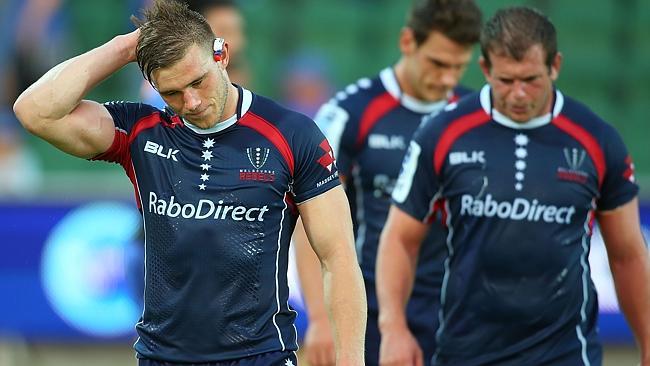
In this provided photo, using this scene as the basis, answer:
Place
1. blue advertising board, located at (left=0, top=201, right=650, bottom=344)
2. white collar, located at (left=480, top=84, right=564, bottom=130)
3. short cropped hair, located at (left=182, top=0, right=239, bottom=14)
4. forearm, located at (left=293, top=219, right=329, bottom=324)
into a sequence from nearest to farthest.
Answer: white collar, located at (left=480, top=84, right=564, bottom=130) < forearm, located at (left=293, top=219, right=329, bottom=324) < short cropped hair, located at (left=182, top=0, right=239, bottom=14) < blue advertising board, located at (left=0, top=201, right=650, bottom=344)

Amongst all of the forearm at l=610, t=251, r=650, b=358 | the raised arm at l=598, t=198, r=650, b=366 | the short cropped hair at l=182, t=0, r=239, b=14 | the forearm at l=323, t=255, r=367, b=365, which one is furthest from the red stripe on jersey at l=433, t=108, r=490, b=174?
the short cropped hair at l=182, t=0, r=239, b=14

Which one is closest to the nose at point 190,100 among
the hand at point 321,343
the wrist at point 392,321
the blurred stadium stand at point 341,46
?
the wrist at point 392,321

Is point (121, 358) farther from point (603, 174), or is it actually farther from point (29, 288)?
point (603, 174)

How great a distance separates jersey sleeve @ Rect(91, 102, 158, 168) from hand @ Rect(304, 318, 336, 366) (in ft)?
6.59

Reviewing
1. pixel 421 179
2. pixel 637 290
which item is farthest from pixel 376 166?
pixel 637 290

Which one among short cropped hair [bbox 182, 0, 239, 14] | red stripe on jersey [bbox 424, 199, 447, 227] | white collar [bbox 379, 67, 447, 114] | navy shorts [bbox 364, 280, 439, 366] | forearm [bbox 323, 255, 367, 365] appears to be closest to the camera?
forearm [bbox 323, 255, 367, 365]

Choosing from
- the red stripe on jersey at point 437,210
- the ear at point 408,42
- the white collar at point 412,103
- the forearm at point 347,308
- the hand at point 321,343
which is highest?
the ear at point 408,42

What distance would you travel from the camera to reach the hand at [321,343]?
6680 mm

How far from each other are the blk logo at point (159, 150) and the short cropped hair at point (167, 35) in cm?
30

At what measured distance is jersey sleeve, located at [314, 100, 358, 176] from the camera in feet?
22.5

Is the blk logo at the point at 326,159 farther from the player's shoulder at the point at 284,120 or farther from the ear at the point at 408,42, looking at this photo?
the ear at the point at 408,42

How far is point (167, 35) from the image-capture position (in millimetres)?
4641

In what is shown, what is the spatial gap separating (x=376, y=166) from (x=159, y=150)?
2156 mm

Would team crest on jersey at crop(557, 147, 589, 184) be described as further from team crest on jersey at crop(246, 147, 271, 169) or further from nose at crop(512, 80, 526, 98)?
team crest on jersey at crop(246, 147, 271, 169)
